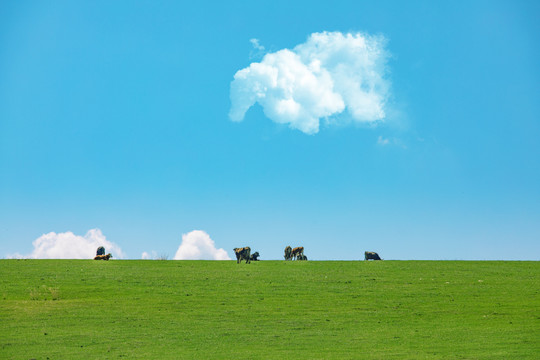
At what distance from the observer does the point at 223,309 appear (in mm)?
29094

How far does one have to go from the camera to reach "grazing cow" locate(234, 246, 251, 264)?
4709cm

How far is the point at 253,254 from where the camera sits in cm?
4866

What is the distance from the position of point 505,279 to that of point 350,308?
51.3 feet

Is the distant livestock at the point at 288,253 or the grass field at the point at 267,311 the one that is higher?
the distant livestock at the point at 288,253

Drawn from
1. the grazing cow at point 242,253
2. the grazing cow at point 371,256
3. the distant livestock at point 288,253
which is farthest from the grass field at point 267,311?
the grazing cow at point 371,256

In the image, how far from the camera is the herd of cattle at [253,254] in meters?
47.2

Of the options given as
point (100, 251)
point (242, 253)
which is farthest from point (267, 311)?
point (100, 251)

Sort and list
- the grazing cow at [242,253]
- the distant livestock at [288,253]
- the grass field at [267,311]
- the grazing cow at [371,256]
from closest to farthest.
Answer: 1. the grass field at [267,311]
2. the grazing cow at [242,253]
3. the distant livestock at [288,253]
4. the grazing cow at [371,256]

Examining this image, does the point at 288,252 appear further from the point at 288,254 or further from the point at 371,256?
the point at 371,256

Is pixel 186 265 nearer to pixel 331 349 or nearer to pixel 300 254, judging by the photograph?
pixel 300 254

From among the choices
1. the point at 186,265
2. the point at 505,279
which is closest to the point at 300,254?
the point at 186,265

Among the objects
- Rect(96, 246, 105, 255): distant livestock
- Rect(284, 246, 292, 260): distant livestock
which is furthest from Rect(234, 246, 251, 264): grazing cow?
Rect(96, 246, 105, 255): distant livestock

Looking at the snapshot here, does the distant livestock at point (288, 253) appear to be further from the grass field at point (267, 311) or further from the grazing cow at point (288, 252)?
the grass field at point (267, 311)

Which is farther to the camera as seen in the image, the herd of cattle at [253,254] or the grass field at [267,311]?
the herd of cattle at [253,254]
